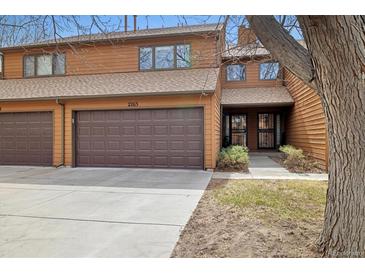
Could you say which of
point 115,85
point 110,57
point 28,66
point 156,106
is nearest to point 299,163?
point 156,106

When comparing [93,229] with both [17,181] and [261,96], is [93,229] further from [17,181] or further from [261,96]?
[261,96]

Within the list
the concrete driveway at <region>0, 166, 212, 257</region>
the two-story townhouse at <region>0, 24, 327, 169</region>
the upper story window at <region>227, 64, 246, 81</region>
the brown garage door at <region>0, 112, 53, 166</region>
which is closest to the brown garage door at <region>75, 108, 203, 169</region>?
the two-story townhouse at <region>0, 24, 327, 169</region>

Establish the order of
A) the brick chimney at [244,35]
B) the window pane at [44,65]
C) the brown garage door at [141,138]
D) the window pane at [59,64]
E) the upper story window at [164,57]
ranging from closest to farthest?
the brick chimney at [244,35], the brown garage door at [141,138], the upper story window at [164,57], the window pane at [59,64], the window pane at [44,65]

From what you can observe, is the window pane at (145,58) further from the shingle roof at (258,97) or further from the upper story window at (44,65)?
the shingle roof at (258,97)

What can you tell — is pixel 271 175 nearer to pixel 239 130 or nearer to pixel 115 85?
pixel 115 85

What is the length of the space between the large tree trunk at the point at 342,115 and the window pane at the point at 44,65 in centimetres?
1192

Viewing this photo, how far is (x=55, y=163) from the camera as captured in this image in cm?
1030

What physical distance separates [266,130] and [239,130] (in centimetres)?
161

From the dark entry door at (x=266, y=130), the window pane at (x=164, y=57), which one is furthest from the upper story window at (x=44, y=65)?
the dark entry door at (x=266, y=130)

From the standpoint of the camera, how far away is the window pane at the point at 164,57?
10820mm

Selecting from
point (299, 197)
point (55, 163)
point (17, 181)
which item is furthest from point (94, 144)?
point (299, 197)

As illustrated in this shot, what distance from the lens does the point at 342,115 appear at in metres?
2.60
